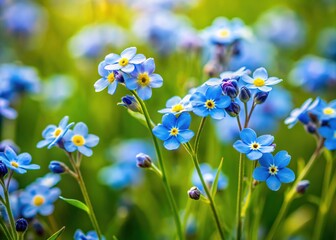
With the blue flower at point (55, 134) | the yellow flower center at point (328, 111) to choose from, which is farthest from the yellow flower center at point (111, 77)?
the yellow flower center at point (328, 111)

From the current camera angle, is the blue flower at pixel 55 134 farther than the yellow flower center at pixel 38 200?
No

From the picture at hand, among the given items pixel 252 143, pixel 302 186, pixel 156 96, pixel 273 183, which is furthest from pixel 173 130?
pixel 156 96

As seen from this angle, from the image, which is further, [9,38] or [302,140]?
[9,38]

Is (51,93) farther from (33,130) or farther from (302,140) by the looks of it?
(302,140)

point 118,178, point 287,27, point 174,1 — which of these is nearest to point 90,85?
point 174,1

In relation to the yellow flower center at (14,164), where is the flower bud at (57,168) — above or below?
below

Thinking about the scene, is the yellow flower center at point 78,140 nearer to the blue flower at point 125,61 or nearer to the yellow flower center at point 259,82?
the blue flower at point 125,61

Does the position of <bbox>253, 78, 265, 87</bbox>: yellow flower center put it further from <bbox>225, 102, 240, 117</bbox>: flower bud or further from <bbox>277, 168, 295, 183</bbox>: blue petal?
<bbox>277, 168, 295, 183</bbox>: blue petal
